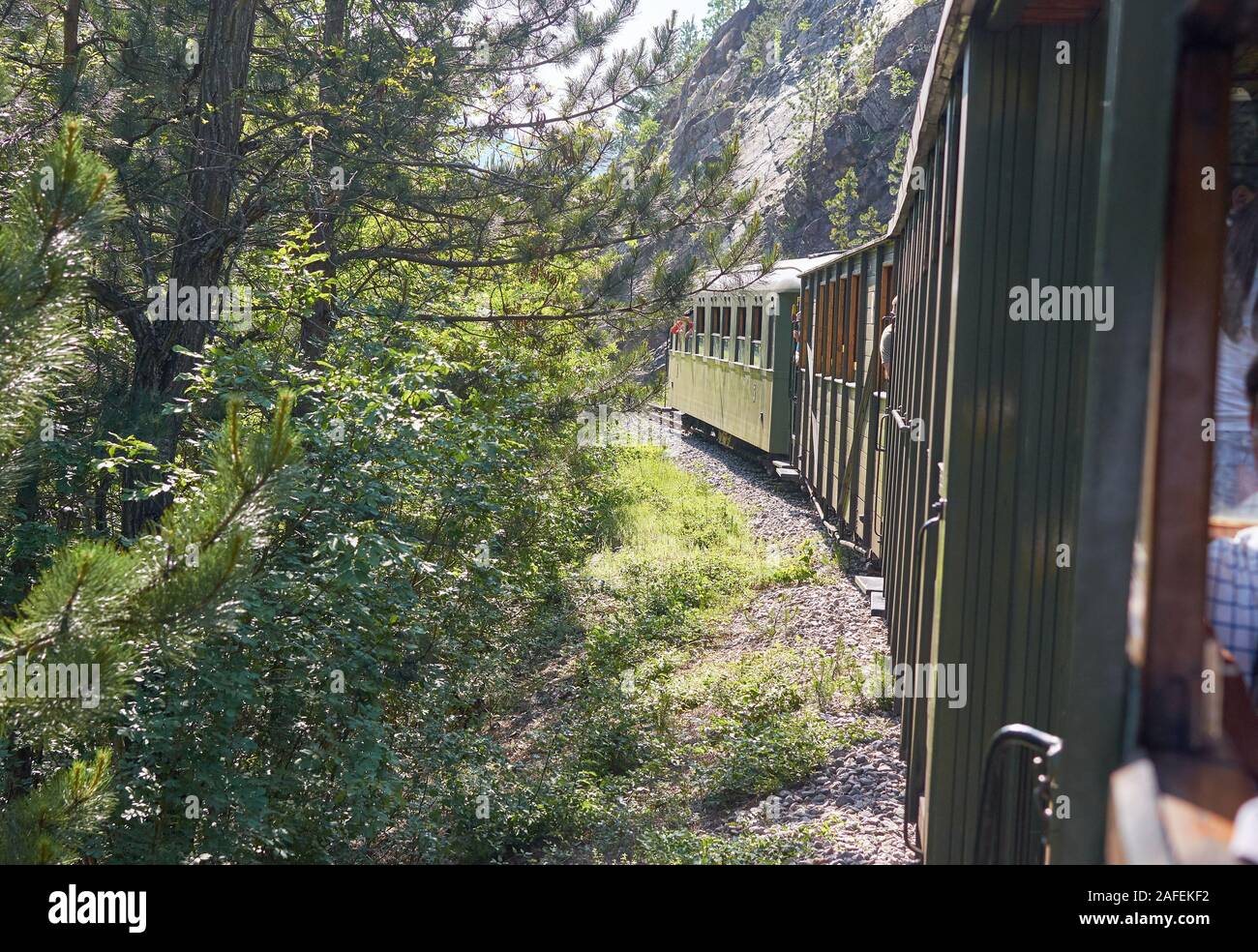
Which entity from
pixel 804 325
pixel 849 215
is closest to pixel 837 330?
pixel 804 325

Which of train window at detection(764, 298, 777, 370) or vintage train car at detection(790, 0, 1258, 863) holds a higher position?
train window at detection(764, 298, 777, 370)

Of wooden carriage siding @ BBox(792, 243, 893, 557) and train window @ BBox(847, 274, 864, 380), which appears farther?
train window @ BBox(847, 274, 864, 380)

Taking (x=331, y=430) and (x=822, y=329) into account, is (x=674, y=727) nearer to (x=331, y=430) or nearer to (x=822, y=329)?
(x=331, y=430)

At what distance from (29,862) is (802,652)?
5796 millimetres

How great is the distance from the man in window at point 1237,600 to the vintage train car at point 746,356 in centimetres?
792

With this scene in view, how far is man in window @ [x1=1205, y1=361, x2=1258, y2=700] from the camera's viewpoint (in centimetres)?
163

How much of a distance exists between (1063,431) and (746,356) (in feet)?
44.0

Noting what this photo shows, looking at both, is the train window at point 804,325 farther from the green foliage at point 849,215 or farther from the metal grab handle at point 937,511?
the green foliage at point 849,215

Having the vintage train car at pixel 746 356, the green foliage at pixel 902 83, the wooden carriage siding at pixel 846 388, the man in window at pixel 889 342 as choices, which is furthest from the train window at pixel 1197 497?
the green foliage at pixel 902 83

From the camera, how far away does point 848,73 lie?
42156 millimetres

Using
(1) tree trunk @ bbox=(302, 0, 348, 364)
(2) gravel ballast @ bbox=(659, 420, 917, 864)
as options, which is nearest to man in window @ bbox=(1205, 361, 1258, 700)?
(2) gravel ballast @ bbox=(659, 420, 917, 864)

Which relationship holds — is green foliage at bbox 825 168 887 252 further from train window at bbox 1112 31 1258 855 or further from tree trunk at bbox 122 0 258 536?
train window at bbox 1112 31 1258 855

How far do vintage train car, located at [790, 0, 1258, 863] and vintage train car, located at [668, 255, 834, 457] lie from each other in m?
5.26

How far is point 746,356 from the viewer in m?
16.8
